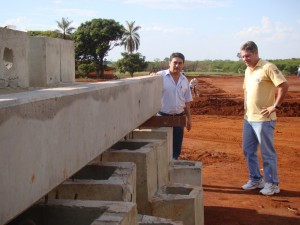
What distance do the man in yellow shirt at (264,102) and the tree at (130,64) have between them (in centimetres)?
4787

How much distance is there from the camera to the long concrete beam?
7.69ft

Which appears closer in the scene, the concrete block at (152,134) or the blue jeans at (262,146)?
the concrete block at (152,134)

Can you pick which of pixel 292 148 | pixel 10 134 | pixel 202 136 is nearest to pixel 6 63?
pixel 10 134

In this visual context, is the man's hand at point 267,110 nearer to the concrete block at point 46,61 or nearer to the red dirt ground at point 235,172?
the red dirt ground at point 235,172

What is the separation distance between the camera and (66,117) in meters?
3.09

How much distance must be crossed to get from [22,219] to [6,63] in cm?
131

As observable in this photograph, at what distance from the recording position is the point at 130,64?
5506cm

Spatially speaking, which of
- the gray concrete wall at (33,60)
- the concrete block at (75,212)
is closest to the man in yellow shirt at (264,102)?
the gray concrete wall at (33,60)

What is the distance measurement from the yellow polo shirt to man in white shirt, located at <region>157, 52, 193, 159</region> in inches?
40.6

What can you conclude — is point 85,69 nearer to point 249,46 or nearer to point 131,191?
point 249,46

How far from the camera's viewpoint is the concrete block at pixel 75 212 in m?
3.07

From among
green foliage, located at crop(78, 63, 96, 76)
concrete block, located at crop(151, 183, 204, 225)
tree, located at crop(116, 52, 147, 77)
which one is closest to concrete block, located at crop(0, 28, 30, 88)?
concrete block, located at crop(151, 183, 204, 225)

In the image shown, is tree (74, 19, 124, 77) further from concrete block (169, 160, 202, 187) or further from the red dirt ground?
concrete block (169, 160, 202, 187)

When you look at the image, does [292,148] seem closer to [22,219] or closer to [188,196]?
[188,196]
